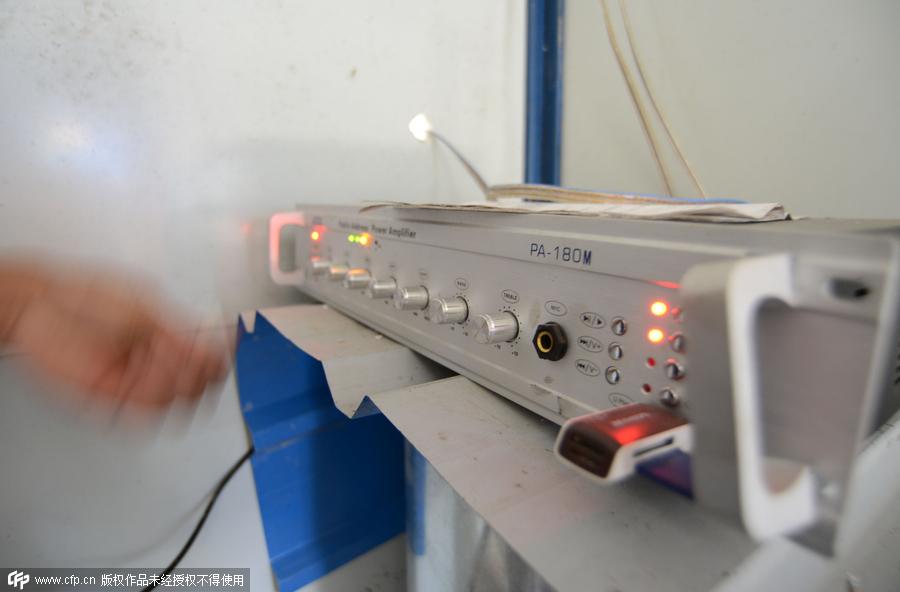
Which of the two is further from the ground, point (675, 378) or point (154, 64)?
point (154, 64)

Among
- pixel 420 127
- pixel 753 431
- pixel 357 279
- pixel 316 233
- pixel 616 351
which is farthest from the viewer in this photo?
pixel 420 127

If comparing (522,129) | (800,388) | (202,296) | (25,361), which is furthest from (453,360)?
(522,129)

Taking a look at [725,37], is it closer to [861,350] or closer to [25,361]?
[861,350]

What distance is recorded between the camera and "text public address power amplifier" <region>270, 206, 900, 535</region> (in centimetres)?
18

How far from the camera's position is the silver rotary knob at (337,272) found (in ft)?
1.92

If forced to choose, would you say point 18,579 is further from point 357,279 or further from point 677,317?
point 677,317

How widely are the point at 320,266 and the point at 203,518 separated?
0.50 meters

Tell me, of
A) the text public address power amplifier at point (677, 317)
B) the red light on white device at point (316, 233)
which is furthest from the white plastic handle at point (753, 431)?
the red light on white device at point (316, 233)

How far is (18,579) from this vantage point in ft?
2.07

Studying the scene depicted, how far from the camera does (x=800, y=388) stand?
0.67 feet

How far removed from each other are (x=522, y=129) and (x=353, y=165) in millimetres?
430

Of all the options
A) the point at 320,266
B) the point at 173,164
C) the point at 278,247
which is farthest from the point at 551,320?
the point at 173,164

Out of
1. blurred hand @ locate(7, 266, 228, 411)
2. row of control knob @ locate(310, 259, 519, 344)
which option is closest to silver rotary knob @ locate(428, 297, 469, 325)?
row of control knob @ locate(310, 259, 519, 344)

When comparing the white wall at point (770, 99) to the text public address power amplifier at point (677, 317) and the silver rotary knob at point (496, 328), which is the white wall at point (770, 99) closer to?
the text public address power amplifier at point (677, 317)
